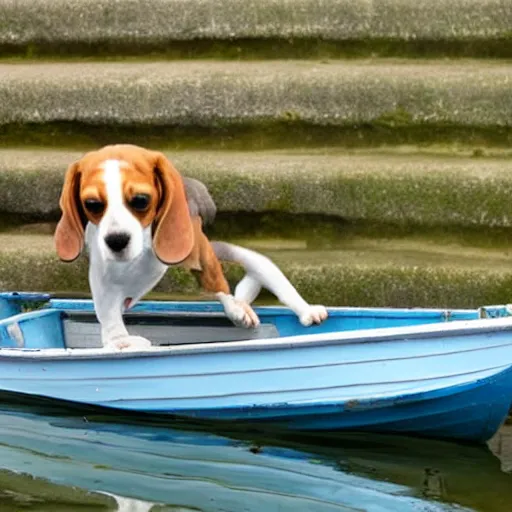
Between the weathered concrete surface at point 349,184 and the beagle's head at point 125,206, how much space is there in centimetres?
111

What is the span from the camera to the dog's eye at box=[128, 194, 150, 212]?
3441 mm

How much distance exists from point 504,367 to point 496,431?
31cm

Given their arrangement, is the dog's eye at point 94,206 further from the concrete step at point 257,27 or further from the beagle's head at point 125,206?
the concrete step at point 257,27

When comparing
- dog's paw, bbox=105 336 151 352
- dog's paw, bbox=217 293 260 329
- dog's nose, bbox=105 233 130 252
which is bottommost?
dog's paw, bbox=105 336 151 352

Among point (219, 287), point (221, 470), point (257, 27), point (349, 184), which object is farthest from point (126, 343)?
point (257, 27)

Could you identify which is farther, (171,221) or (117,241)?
(171,221)

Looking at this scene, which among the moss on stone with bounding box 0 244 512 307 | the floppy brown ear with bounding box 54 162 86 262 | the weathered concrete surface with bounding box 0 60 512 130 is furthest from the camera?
the weathered concrete surface with bounding box 0 60 512 130

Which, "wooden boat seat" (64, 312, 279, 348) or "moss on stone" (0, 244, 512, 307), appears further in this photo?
"moss on stone" (0, 244, 512, 307)

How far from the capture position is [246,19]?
5008 millimetres

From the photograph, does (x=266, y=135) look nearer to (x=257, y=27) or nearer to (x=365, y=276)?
(x=257, y=27)

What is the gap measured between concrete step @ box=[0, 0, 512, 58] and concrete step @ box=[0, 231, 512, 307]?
87 cm

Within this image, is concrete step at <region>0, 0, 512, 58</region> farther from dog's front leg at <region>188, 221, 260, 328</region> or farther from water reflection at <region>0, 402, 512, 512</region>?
water reflection at <region>0, 402, 512, 512</region>

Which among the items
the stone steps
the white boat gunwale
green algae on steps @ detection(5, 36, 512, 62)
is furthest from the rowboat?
green algae on steps @ detection(5, 36, 512, 62)

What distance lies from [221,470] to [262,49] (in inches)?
90.7
